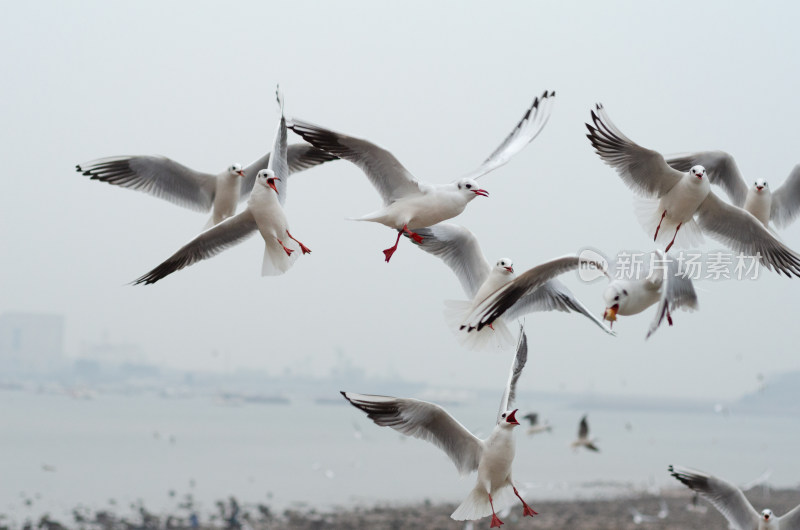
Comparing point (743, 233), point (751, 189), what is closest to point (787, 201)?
point (751, 189)

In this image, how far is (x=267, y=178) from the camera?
3.27 meters

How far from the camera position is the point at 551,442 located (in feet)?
180

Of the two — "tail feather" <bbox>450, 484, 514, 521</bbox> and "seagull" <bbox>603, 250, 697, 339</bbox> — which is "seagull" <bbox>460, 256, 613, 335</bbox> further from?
"tail feather" <bbox>450, 484, 514, 521</bbox>

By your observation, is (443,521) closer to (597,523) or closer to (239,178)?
(597,523)

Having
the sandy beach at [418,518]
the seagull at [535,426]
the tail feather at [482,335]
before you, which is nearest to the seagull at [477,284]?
the tail feather at [482,335]

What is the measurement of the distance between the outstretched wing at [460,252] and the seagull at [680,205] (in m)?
0.81

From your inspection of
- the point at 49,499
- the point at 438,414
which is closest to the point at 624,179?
the point at 438,414

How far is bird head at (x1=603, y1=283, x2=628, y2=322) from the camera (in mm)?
3125

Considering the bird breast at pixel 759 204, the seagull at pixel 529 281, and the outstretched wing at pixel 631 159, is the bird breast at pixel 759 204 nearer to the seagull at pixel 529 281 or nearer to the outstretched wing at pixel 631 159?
the outstretched wing at pixel 631 159

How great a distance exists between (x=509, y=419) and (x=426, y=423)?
0.36 m

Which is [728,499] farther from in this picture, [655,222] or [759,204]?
[655,222]

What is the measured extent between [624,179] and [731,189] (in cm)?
153

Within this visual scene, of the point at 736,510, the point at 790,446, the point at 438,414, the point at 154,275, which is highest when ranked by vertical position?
the point at 154,275

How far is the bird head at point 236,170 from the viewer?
4.34 m
